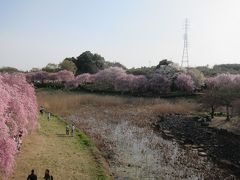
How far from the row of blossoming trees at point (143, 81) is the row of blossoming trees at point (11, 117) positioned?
60783 millimetres

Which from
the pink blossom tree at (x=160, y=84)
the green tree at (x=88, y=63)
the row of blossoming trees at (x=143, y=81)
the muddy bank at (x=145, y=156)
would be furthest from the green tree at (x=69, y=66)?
the muddy bank at (x=145, y=156)

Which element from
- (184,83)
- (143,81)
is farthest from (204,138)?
(143,81)

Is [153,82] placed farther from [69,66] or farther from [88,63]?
[88,63]

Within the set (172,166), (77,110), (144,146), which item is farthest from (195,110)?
(172,166)

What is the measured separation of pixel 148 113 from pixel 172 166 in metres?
36.0

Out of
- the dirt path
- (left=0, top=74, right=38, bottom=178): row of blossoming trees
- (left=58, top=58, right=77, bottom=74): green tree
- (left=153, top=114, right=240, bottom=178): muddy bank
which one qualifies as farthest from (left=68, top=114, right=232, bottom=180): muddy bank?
(left=58, top=58, right=77, bottom=74): green tree

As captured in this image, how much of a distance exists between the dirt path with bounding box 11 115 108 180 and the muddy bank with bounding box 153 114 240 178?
12.6m

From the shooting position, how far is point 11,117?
2848 cm

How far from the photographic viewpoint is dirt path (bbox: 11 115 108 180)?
29797 millimetres

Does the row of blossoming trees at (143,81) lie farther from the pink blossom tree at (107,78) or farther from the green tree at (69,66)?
the green tree at (69,66)

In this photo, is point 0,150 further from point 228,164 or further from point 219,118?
point 219,118

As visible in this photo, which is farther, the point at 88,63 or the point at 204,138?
the point at 88,63

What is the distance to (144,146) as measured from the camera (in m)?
42.6

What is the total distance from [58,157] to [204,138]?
2315cm
